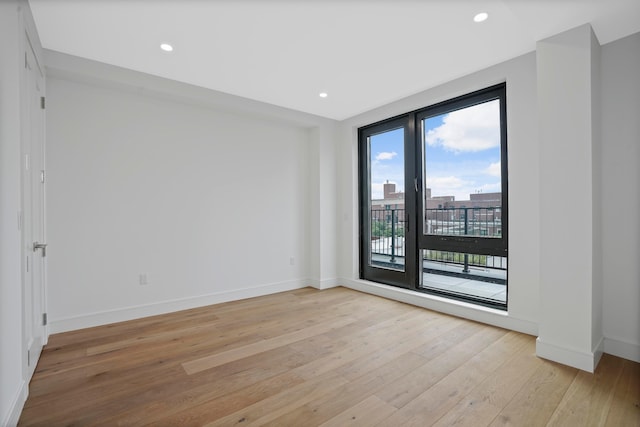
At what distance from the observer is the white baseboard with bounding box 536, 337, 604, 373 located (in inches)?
Answer: 87.3

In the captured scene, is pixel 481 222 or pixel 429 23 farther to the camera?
pixel 481 222

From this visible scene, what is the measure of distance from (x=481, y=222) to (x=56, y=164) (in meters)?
4.38

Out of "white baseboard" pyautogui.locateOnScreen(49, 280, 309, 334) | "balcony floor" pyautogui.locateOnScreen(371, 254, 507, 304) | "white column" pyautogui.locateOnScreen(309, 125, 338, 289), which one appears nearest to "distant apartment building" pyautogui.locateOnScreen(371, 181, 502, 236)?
"balcony floor" pyautogui.locateOnScreen(371, 254, 507, 304)

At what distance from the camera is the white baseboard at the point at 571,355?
222cm

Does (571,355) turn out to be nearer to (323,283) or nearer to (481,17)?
(481,17)

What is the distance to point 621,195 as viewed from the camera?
2438mm

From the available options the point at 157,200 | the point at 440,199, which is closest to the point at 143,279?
the point at 157,200

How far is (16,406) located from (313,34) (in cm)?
312

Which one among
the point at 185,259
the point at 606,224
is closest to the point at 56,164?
the point at 185,259

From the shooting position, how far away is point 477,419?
1.71m

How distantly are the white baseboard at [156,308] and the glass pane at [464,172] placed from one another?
7.81 ft

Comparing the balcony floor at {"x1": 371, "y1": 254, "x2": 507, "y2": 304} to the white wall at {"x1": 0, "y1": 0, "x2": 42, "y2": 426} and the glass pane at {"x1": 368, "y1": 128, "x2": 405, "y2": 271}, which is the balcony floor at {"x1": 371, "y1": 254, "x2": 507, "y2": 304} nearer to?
the glass pane at {"x1": 368, "y1": 128, "x2": 405, "y2": 271}

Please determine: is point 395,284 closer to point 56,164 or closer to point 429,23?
point 429,23

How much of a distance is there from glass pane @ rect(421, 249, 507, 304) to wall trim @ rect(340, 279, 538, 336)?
0.25 meters
